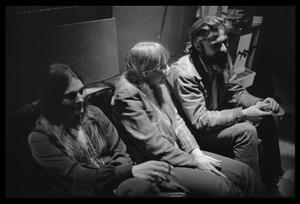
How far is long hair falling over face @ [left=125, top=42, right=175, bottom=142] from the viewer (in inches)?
57.4

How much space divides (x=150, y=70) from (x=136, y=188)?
1.97ft

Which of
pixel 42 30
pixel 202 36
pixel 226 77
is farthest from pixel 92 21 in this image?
pixel 226 77

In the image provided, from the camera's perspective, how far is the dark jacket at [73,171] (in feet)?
4.00

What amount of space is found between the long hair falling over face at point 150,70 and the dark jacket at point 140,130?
1.2 inches

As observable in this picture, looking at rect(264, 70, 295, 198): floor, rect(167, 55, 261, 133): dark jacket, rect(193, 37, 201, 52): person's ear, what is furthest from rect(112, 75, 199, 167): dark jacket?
rect(264, 70, 295, 198): floor

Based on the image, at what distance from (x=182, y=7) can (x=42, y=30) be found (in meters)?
1.07

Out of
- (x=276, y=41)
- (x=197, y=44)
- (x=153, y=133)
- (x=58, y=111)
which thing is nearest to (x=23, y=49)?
(x=58, y=111)

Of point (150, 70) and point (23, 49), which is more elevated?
point (23, 49)

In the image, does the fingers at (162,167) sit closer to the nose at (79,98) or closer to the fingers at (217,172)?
the fingers at (217,172)

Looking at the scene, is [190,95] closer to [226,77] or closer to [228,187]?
[226,77]

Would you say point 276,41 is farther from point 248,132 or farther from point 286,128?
point 248,132

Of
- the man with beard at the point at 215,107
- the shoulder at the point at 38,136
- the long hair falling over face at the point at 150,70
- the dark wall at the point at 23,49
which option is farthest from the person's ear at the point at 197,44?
the shoulder at the point at 38,136

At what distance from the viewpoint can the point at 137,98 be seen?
1.48 meters

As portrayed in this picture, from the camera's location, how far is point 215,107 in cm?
190
